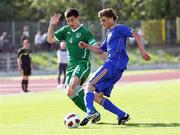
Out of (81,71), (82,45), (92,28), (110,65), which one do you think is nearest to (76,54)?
(81,71)

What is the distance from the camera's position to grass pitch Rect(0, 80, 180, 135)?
11641mm

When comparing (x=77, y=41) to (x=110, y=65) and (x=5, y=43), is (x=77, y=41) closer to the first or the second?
(x=110, y=65)

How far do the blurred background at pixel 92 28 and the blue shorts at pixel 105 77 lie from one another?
2976cm

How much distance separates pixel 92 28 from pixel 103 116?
3440 cm

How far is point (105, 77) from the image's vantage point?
507 inches

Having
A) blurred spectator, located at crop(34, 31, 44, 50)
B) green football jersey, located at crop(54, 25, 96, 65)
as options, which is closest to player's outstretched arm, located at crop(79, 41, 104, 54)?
green football jersey, located at crop(54, 25, 96, 65)

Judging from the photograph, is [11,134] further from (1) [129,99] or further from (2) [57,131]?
(1) [129,99]

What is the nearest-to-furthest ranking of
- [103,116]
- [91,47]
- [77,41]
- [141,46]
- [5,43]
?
[141,46] < [91,47] < [77,41] < [103,116] < [5,43]

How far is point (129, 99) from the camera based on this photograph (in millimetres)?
19875

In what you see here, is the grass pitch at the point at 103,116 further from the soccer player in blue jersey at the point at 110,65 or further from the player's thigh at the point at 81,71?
the player's thigh at the point at 81,71

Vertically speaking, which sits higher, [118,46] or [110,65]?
[118,46]

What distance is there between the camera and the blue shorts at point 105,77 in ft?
42.1

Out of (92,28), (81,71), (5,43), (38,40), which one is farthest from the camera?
(92,28)

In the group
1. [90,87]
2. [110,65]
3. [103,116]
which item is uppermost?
[110,65]
